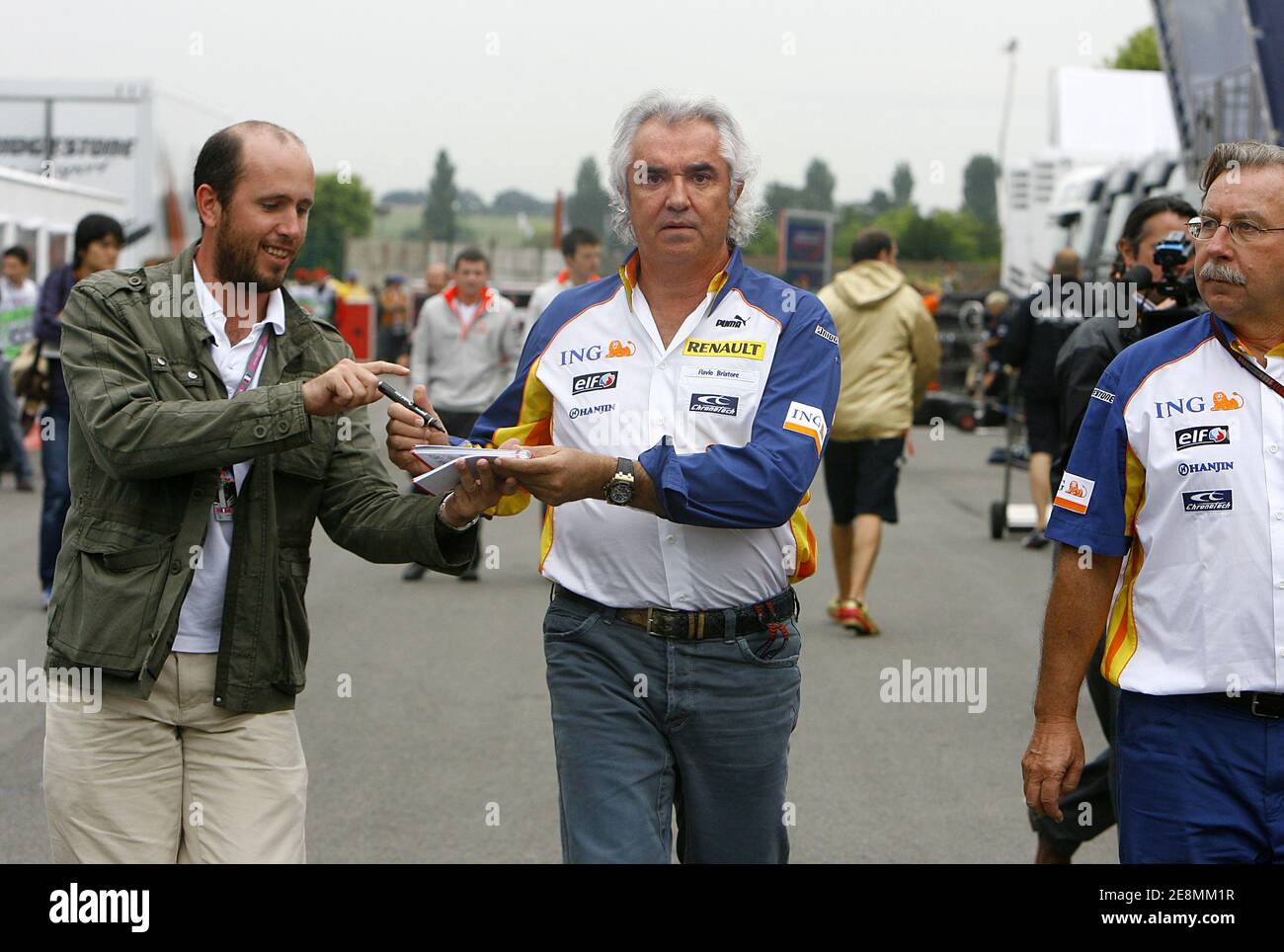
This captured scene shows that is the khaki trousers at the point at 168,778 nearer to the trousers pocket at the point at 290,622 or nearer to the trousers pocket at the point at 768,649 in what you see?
the trousers pocket at the point at 290,622

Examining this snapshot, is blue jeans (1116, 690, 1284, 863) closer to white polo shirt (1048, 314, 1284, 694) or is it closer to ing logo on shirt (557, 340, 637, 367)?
white polo shirt (1048, 314, 1284, 694)

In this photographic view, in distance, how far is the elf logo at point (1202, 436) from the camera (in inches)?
132

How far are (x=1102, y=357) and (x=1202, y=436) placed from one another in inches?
62.8

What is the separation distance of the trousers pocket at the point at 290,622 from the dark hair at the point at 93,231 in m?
6.41

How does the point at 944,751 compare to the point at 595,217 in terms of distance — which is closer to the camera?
the point at 944,751

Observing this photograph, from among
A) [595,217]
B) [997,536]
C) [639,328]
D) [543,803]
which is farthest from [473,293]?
[595,217]

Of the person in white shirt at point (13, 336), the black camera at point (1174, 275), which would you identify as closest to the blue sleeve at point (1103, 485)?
the black camera at point (1174, 275)

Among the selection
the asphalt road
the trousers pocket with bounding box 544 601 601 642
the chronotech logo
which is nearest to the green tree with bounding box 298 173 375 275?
the asphalt road

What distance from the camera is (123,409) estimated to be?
11.0 feet

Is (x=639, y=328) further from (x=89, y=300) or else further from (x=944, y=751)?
(x=944, y=751)

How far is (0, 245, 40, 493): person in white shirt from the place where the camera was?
52.4 feet

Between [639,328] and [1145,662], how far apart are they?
1.23 m

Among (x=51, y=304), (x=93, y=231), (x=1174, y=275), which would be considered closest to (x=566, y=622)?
(x=1174, y=275)

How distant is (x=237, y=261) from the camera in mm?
3582
